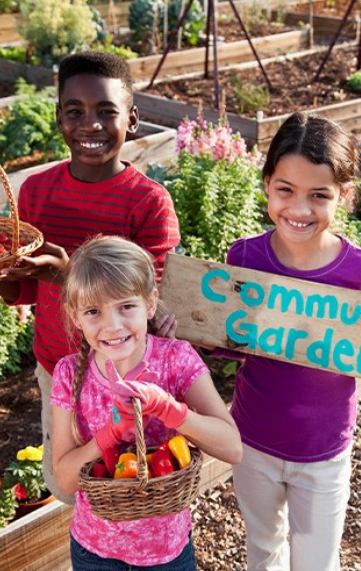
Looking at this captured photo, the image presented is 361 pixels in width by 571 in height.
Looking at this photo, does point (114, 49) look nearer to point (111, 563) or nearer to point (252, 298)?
point (252, 298)

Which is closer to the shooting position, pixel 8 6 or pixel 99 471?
pixel 99 471

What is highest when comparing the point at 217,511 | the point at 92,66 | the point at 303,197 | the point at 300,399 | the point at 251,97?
the point at 92,66

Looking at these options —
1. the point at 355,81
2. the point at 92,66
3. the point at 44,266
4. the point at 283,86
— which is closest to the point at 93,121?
the point at 92,66

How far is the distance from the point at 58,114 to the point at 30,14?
7.43 meters

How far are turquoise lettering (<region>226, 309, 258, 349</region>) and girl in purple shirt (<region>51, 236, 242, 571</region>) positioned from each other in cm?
30

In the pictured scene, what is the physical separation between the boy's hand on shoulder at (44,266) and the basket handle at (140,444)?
758mm

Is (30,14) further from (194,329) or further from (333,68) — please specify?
(194,329)

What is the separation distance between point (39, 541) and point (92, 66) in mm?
1684

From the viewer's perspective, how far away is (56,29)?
956 centimetres

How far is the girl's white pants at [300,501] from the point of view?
2.39m

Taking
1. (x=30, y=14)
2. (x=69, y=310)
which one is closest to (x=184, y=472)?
(x=69, y=310)

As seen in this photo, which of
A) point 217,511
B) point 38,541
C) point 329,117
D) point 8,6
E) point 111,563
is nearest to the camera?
point 111,563

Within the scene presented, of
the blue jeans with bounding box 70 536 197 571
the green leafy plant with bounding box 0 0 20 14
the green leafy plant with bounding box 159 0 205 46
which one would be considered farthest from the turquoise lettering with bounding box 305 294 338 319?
the green leafy plant with bounding box 0 0 20 14

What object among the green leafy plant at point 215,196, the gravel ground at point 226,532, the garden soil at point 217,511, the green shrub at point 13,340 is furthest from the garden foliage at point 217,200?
the gravel ground at point 226,532
